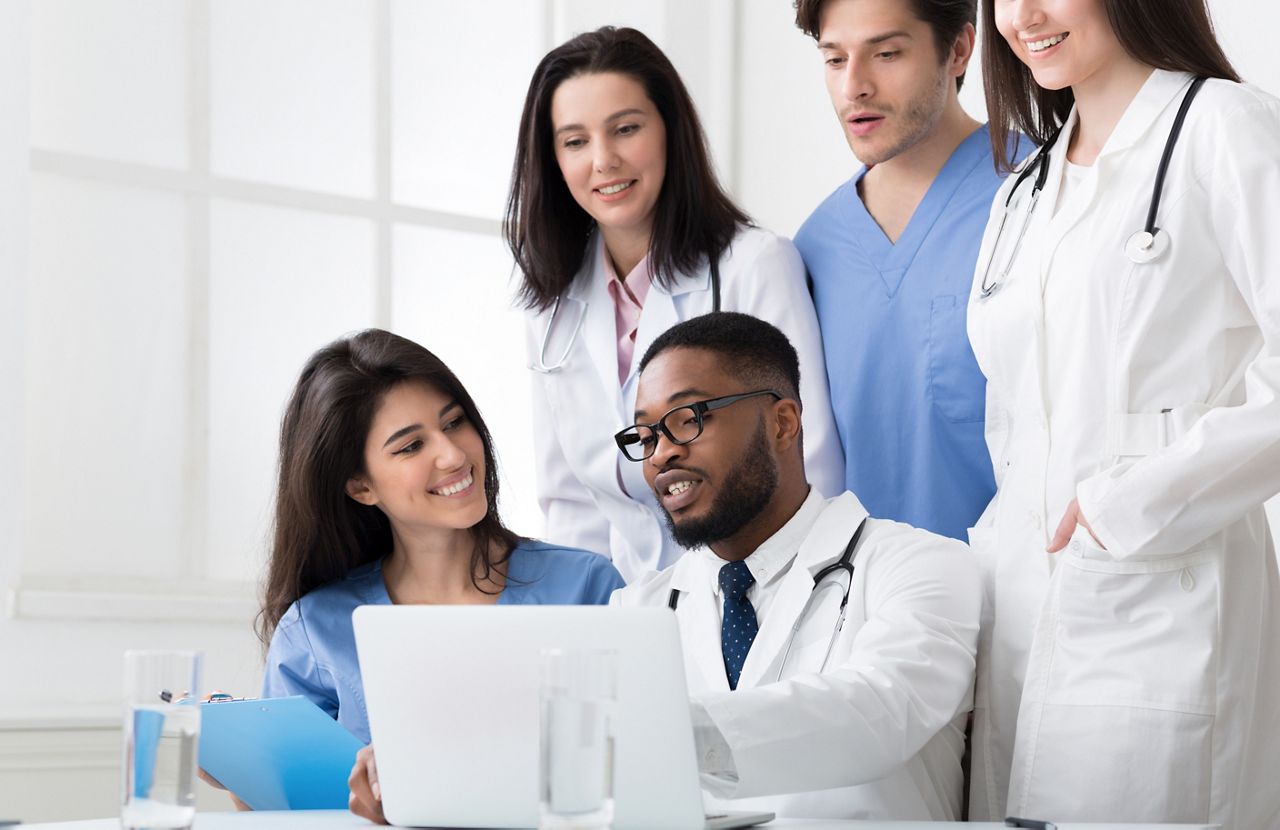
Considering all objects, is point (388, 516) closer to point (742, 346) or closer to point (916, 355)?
point (742, 346)

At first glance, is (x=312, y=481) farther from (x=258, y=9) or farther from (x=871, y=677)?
(x=258, y=9)

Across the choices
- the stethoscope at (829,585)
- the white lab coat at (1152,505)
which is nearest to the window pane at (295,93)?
the stethoscope at (829,585)

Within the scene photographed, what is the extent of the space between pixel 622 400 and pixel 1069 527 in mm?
932

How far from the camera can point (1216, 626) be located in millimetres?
1537

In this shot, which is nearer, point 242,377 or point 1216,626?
point 1216,626

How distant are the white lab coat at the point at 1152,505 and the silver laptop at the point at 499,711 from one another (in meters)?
0.47

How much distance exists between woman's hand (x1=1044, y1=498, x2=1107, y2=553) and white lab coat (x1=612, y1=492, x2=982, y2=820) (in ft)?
0.44

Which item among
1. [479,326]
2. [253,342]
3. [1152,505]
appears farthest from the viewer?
[479,326]

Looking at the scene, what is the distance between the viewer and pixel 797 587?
1.78 m

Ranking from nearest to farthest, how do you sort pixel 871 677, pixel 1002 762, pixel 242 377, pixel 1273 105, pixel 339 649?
pixel 871 677 < pixel 1273 105 < pixel 1002 762 < pixel 339 649 < pixel 242 377

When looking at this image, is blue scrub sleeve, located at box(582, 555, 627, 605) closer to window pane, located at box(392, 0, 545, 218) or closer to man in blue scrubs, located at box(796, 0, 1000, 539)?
man in blue scrubs, located at box(796, 0, 1000, 539)

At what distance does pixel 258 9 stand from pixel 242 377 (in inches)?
31.4

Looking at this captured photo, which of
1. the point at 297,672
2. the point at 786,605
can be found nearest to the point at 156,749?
the point at 786,605

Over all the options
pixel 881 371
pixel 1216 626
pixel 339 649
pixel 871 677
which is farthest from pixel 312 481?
pixel 1216 626
